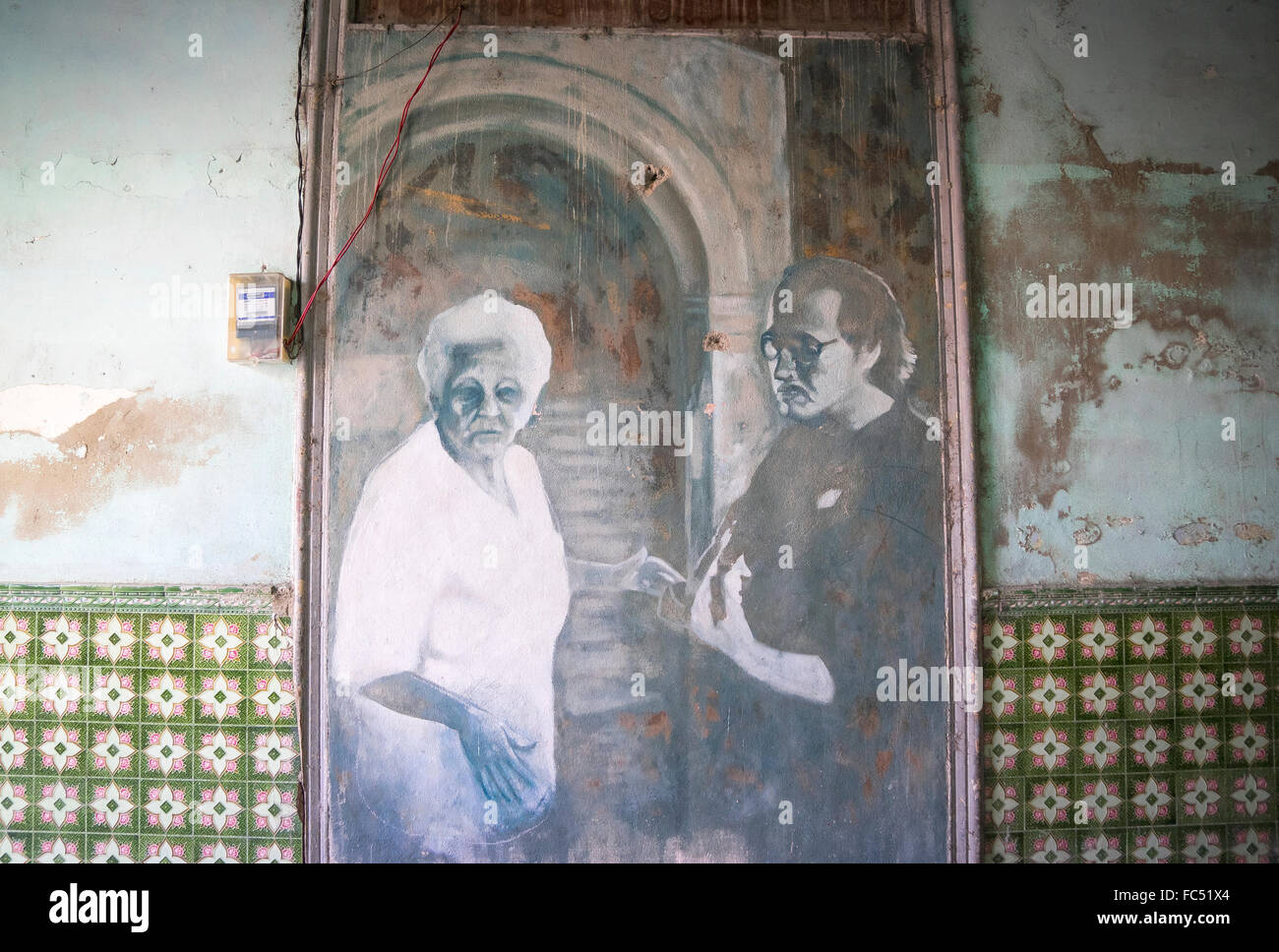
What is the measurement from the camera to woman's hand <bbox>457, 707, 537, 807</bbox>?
2.26m

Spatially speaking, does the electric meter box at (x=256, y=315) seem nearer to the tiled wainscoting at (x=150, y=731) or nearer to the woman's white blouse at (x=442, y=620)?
the woman's white blouse at (x=442, y=620)

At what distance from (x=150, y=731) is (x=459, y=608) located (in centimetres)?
109

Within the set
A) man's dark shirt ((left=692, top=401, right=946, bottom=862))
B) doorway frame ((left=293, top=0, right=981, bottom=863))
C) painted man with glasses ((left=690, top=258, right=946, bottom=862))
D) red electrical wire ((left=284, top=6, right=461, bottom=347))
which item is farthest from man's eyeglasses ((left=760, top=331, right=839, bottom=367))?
red electrical wire ((left=284, top=6, right=461, bottom=347))

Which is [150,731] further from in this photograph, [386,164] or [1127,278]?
[1127,278]

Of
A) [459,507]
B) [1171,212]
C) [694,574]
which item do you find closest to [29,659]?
[459,507]

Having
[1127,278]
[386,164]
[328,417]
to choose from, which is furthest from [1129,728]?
[386,164]

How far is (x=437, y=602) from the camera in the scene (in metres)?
2.29

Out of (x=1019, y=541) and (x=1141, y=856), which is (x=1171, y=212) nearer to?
(x=1019, y=541)

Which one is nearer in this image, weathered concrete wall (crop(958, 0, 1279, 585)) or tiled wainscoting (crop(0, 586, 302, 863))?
tiled wainscoting (crop(0, 586, 302, 863))

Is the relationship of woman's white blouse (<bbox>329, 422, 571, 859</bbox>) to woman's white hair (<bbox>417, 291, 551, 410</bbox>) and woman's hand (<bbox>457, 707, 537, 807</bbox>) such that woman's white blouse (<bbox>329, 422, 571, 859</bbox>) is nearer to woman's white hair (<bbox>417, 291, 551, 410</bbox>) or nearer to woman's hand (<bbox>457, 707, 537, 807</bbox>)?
woman's hand (<bbox>457, 707, 537, 807</bbox>)

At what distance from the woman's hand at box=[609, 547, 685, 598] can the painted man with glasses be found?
11cm

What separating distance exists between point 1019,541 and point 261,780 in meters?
2.64

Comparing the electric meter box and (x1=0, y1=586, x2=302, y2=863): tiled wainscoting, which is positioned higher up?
the electric meter box

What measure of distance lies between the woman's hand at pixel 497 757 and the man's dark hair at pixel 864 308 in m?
1.65
